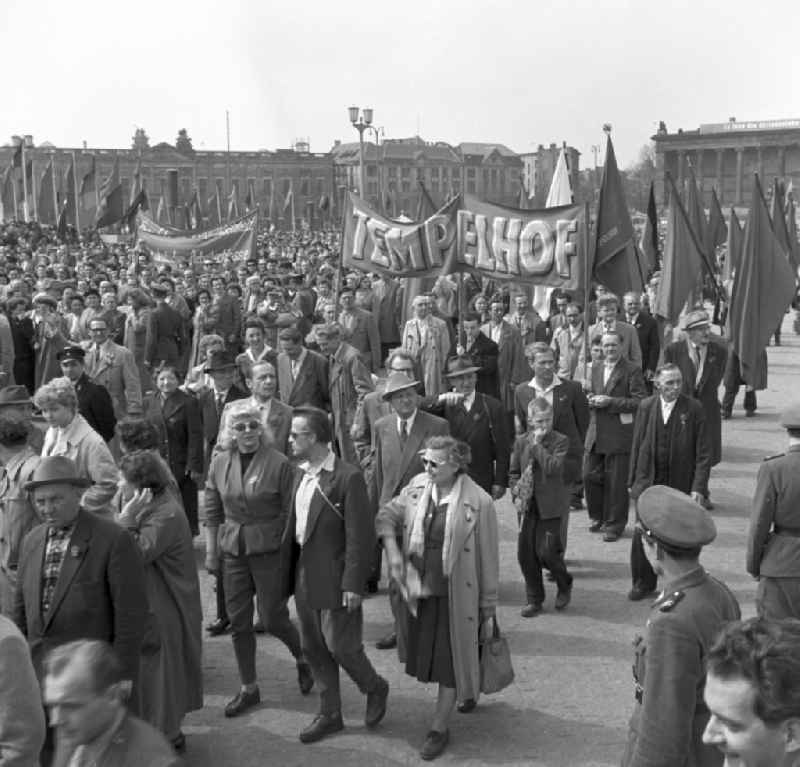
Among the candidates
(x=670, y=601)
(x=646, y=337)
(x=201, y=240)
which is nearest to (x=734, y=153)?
(x=201, y=240)

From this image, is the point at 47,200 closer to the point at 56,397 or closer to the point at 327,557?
the point at 56,397

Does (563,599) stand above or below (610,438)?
below

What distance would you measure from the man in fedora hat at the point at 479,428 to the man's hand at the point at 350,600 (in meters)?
2.49

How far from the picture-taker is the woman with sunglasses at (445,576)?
18.4 ft

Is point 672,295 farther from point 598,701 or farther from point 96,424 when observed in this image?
point 598,701

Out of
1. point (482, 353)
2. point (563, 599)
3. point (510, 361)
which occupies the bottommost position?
point (563, 599)

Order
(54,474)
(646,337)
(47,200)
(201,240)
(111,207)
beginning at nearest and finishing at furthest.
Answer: (54,474), (646,337), (201,240), (111,207), (47,200)

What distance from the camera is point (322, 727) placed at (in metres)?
5.79

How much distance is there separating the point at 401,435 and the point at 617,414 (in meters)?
2.85

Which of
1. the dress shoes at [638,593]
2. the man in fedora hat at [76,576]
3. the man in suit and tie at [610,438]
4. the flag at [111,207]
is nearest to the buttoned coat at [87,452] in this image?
the man in fedora hat at [76,576]

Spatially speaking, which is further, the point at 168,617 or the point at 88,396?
the point at 88,396

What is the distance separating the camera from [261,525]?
5996 mm

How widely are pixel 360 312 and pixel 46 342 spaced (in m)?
3.44

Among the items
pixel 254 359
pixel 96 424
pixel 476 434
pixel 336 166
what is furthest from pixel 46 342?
pixel 336 166
